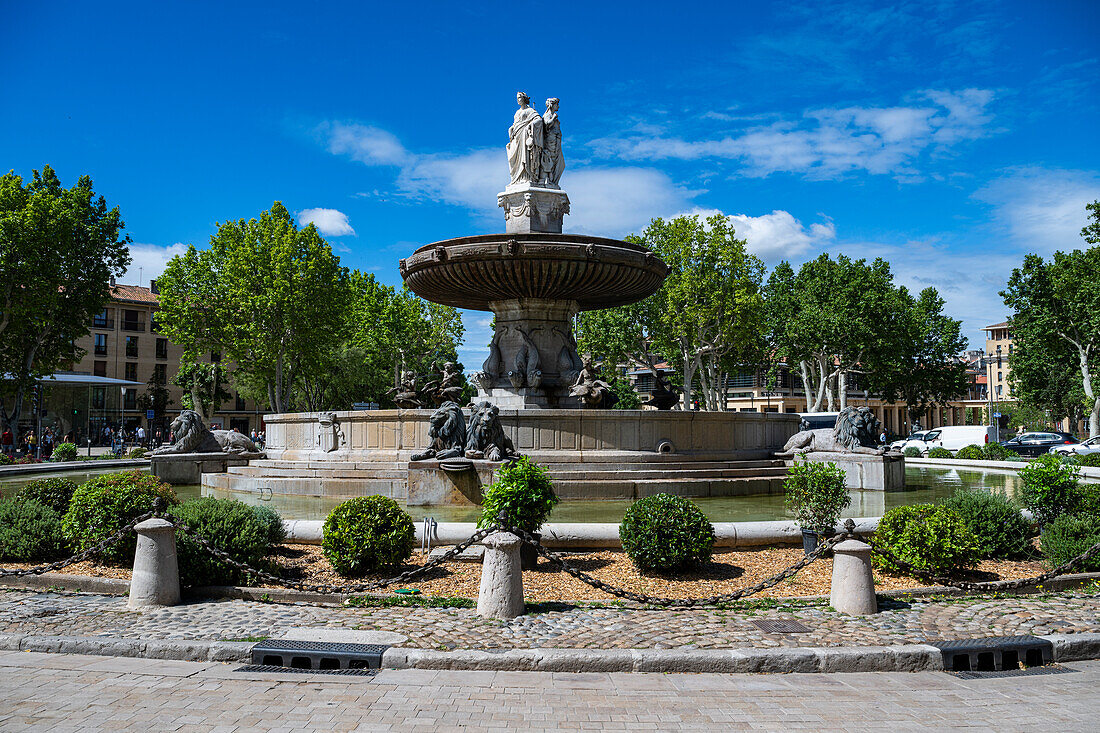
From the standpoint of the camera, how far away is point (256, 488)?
14.2 meters

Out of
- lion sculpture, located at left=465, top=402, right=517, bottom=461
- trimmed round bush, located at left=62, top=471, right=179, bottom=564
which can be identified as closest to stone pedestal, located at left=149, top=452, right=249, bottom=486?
lion sculpture, located at left=465, top=402, right=517, bottom=461

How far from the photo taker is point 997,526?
28.9ft

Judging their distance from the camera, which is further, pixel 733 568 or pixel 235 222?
pixel 235 222

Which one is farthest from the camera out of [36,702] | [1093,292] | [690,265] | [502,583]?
[690,265]

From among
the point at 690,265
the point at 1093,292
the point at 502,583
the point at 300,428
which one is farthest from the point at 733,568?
the point at 1093,292

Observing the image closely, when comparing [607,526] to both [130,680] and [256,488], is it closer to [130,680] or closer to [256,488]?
[130,680]


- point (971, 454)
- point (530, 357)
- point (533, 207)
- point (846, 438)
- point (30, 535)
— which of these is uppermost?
point (533, 207)

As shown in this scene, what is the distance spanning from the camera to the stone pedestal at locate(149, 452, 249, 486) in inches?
658

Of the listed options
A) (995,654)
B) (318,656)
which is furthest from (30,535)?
(995,654)

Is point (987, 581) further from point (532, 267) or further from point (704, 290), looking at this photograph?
point (704, 290)

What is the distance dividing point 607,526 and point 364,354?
143 feet

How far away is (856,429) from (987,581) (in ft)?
28.1

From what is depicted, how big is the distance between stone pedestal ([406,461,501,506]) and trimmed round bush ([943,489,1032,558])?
654 centimetres

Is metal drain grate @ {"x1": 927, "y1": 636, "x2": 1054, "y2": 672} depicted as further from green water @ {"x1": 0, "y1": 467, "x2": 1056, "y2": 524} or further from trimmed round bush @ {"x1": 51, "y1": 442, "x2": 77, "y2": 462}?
trimmed round bush @ {"x1": 51, "y1": 442, "x2": 77, "y2": 462}
